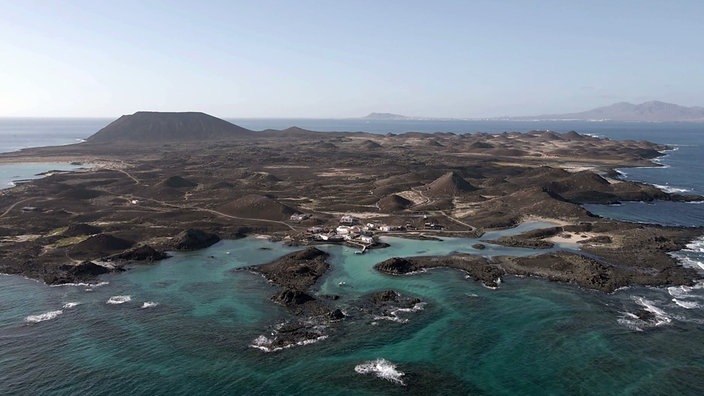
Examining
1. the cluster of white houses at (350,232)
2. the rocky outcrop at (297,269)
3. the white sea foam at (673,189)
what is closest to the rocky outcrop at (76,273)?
the rocky outcrop at (297,269)

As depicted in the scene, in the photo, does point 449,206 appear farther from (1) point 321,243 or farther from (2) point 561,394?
(2) point 561,394

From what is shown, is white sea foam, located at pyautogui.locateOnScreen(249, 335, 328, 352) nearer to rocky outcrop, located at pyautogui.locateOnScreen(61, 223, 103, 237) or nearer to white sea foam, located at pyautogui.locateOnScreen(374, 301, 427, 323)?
white sea foam, located at pyautogui.locateOnScreen(374, 301, 427, 323)

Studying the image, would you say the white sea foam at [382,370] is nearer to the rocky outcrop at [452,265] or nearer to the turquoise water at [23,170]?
the rocky outcrop at [452,265]

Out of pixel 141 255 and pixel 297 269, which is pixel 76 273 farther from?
pixel 297 269

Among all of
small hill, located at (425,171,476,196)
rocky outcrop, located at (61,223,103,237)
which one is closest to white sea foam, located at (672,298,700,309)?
small hill, located at (425,171,476,196)

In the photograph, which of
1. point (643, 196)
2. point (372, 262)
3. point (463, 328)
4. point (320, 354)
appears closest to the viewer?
point (320, 354)

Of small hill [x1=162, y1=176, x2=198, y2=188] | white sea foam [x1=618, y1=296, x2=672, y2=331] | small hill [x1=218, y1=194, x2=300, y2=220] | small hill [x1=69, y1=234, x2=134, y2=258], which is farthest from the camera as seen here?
small hill [x1=162, y1=176, x2=198, y2=188]

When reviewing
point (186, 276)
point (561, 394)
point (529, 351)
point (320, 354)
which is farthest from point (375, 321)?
point (186, 276)
